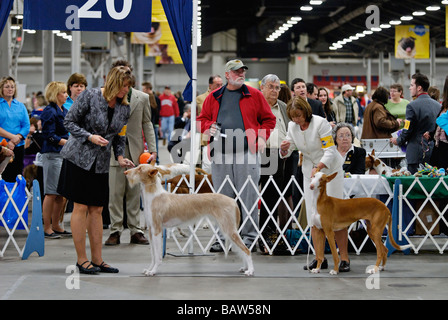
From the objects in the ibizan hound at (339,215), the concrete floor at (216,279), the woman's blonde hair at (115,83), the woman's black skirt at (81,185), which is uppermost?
the woman's blonde hair at (115,83)

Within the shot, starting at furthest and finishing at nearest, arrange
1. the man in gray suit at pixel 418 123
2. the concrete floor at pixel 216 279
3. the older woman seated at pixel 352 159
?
the man in gray suit at pixel 418 123, the older woman seated at pixel 352 159, the concrete floor at pixel 216 279

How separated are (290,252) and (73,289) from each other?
7.90ft

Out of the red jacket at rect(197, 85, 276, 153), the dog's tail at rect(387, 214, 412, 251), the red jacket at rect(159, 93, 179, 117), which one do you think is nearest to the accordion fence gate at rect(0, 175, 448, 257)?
the dog's tail at rect(387, 214, 412, 251)

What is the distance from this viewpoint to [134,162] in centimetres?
716

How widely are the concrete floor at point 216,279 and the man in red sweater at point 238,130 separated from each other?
2.28 feet

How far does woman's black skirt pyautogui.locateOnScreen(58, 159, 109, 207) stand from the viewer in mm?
5438

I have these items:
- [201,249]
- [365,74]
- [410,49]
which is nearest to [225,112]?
[201,249]

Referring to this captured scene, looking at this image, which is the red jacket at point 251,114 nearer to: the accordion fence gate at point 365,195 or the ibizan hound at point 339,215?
the accordion fence gate at point 365,195

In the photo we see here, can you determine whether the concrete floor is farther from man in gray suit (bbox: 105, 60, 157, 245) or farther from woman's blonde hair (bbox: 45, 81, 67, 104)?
woman's blonde hair (bbox: 45, 81, 67, 104)

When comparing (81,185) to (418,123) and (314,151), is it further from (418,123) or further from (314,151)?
(418,123)

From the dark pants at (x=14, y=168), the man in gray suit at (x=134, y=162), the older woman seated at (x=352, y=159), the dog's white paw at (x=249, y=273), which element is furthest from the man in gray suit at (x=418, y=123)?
the dark pants at (x=14, y=168)

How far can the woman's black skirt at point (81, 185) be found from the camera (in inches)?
214

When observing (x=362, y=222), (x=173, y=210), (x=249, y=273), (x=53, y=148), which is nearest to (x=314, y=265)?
(x=249, y=273)
